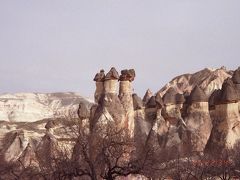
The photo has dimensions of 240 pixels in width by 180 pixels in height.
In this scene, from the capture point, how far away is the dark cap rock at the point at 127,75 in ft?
107

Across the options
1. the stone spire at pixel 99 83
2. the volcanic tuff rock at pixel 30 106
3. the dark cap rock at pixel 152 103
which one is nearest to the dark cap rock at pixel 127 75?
the stone spire at pixel 99 83

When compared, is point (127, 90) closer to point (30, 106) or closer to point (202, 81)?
point (202, 81)

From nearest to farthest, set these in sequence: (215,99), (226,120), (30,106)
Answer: (226,120) < (215,99) < (30,106)

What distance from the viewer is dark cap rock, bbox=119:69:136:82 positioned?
32.6 metres

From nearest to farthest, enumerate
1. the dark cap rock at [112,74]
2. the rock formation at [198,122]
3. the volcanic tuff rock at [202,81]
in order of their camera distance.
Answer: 1. the dark cap rock at [112,74]
2. the rock formation at [198,122]
3. the volcanic tuff rock at [202,81]

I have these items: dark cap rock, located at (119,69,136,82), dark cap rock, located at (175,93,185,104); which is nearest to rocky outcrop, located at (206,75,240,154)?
dark cap rock, located at (175,93,185,104)

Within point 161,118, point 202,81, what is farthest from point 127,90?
point 202,81

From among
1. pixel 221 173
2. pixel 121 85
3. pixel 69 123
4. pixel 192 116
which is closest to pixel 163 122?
pixel 192 116

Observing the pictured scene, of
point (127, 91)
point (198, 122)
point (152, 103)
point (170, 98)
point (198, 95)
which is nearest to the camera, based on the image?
point (127, 91)

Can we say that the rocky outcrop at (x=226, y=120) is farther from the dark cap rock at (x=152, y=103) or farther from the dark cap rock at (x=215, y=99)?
the dark cap rock at (x=152, y=103)

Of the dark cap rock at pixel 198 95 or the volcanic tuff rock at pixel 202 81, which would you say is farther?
the volcanic tuff rock at pixel 202 81

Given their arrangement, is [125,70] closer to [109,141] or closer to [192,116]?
[192,116]

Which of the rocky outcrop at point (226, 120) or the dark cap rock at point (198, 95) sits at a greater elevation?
the dark cap rock at point (198, 95)

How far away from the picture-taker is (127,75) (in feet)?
108
